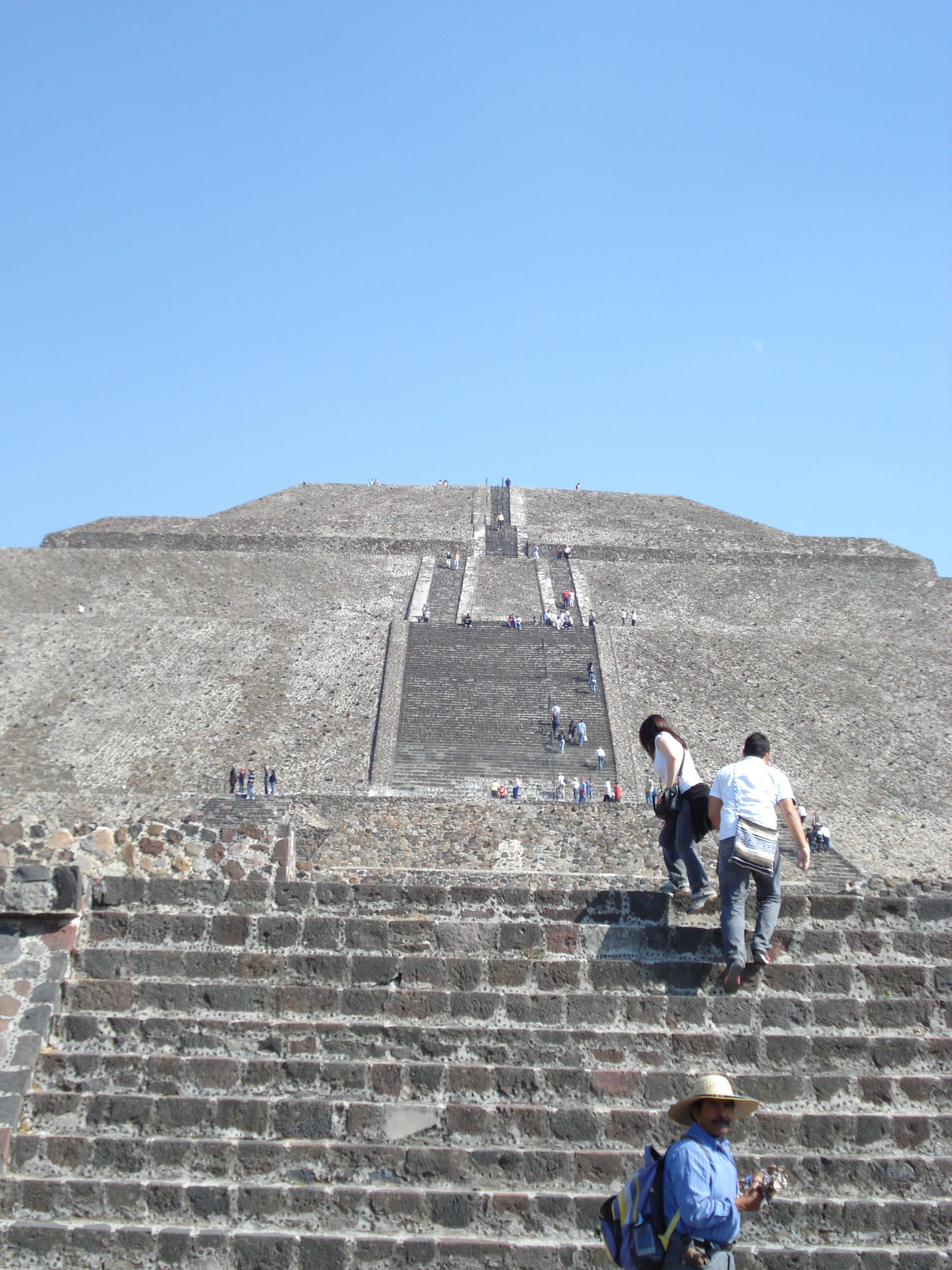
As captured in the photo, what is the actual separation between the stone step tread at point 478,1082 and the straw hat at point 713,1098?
165cm

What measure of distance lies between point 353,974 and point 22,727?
20410mm

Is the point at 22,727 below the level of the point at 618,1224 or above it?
above

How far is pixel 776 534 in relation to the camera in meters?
39.3

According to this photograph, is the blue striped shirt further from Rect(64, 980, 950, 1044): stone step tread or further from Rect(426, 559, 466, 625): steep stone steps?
Rect(426, 559, 466, 625): steep stone steps

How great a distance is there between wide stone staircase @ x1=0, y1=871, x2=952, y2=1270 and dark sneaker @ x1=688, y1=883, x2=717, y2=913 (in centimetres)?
9

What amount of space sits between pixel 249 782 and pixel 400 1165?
17.1m

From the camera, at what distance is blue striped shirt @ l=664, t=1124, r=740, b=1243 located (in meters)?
3.26

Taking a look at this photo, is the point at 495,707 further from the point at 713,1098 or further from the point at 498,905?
the point at 713,1098

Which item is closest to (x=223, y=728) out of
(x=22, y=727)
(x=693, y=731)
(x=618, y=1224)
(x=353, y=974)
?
(x=22, y=727)

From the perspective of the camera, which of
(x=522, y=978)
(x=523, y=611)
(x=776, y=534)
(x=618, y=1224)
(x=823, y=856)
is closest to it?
(x=618, y=1224)

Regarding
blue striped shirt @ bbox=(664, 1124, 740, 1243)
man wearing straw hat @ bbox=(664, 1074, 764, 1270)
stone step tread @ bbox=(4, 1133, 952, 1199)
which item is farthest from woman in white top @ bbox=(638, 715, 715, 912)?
blue striped shirt @ bbox=(664, 1124, 740, 1243)

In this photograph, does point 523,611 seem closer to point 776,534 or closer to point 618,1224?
point 776,534

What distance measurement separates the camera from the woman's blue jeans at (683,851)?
6066mm

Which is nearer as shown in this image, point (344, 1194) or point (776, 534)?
point (344, 1194)
